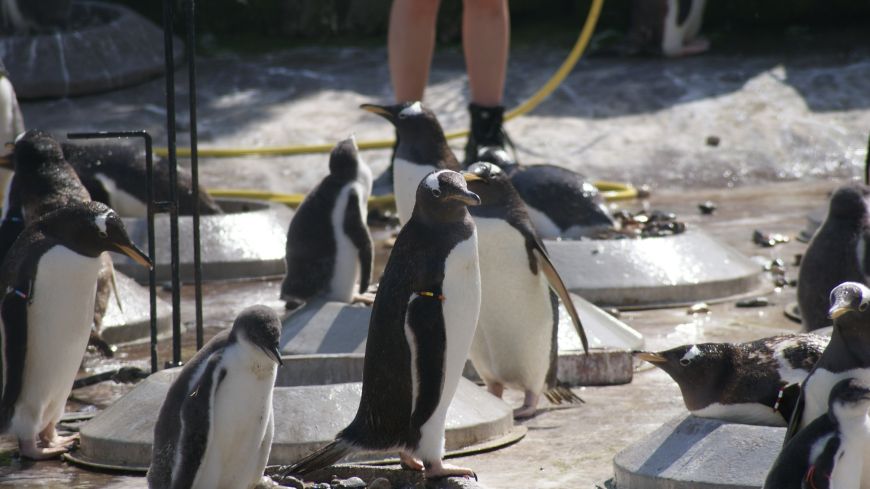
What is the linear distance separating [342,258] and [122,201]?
73.4 inches

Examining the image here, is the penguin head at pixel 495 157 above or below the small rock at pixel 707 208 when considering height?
above

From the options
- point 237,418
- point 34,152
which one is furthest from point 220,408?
point 34,152

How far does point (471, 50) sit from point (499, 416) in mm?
3450

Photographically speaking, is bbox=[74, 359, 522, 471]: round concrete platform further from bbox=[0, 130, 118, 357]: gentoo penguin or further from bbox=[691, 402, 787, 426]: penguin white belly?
bbox=[0, 130, 118, 357]: gentoo penguin

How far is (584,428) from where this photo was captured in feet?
14.3

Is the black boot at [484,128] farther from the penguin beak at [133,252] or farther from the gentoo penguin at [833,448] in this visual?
the gentoo penguin at [833,448]

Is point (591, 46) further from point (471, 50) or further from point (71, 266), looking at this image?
point (71, 266)

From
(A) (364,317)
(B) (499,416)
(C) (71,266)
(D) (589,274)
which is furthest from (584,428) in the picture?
(D) (589,274)

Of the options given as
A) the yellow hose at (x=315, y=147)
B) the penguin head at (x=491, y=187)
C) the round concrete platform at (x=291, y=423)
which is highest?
the penguin head at (x=491, y=187)

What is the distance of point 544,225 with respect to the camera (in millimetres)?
6750

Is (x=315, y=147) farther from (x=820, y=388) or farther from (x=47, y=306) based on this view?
(x=820, y=388)

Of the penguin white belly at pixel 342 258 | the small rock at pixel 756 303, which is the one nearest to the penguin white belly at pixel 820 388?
the penguin white belly at pixel 342 258

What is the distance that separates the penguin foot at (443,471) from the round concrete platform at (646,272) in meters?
2.58

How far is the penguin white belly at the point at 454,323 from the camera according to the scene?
360 centimetres
